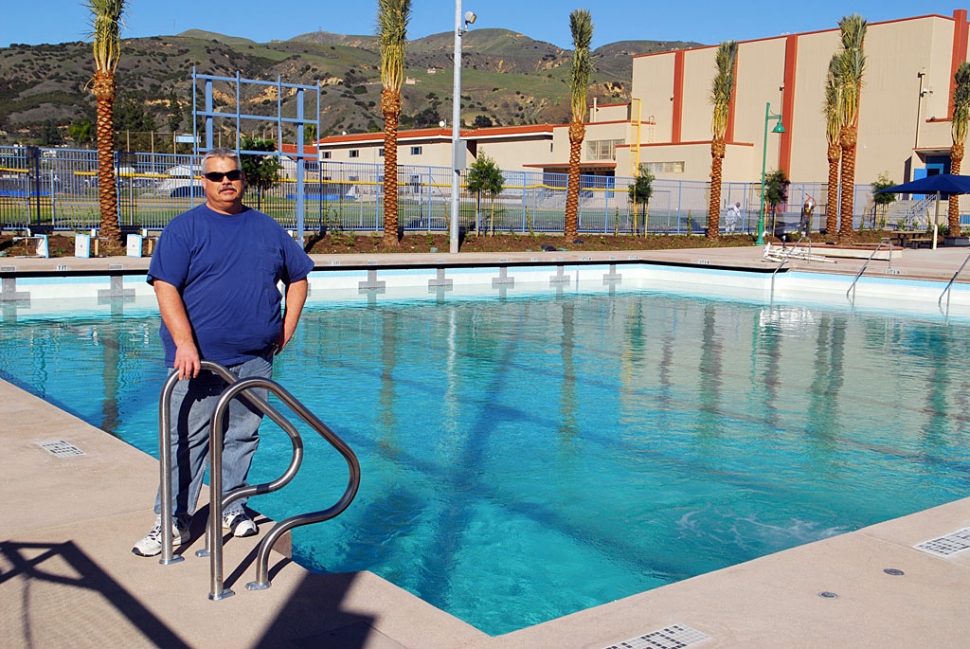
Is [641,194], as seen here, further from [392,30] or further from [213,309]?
[213,309]

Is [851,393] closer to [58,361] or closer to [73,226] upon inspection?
[58,361]

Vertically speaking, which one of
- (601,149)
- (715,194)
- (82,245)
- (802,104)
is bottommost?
(82,245)

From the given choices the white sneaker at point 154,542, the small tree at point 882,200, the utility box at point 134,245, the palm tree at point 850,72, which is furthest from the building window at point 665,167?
the white sneaker at point 154,542

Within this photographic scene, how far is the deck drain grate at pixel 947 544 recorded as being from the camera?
14.3 feet

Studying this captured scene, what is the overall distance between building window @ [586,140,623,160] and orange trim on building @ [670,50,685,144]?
4067 millimetres

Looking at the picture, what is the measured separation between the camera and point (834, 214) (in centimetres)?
3628

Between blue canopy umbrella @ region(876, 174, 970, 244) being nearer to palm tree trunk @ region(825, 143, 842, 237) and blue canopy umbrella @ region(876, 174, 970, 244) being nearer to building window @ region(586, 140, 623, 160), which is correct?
palm tree trunk @ region(825, 143, 842, 237)

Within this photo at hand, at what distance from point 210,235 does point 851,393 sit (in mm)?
8116

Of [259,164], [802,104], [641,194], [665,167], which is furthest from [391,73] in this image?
[802,104]

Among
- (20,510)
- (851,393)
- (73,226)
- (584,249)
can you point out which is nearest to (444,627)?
(20,510)

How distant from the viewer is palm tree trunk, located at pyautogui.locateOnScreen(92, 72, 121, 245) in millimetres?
20031

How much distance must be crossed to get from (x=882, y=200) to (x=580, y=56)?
20298mm

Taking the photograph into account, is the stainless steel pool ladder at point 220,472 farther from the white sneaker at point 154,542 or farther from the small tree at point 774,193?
the small tree at point 774,193

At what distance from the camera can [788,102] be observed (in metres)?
53.8
